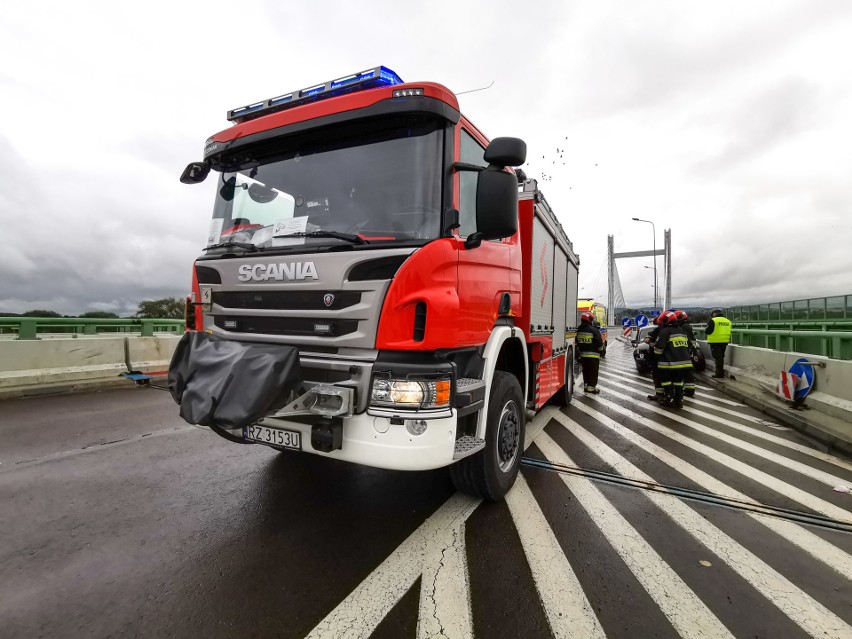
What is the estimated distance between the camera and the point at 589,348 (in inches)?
336

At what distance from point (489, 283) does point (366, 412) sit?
141cm

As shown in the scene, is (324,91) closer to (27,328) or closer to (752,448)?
(752,448)

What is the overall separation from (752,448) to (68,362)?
35.0 ft

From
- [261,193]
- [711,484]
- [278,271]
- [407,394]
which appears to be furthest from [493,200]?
[711,484]

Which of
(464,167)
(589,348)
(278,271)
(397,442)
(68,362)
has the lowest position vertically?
(68,362)

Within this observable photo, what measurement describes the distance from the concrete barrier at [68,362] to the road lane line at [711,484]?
8.24m

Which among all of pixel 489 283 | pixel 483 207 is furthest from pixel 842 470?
pixel 483 207

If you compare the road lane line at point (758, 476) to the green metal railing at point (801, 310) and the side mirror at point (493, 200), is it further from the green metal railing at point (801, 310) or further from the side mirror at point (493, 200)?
the green metal railing at point (801, 310)

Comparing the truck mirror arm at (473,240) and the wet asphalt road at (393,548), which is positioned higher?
the truck mirror arm at (473,240)

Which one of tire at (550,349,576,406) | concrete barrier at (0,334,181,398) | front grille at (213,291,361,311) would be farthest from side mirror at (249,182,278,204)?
concrete barrier at (0,334,181,398)

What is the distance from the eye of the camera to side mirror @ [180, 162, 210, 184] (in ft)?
12.0

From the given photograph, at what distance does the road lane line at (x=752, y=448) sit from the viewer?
4.05m

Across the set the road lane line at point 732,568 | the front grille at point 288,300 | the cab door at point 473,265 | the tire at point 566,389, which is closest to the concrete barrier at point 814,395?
the tire at point 566,389

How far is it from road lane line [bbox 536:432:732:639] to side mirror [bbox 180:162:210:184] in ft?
13.8
